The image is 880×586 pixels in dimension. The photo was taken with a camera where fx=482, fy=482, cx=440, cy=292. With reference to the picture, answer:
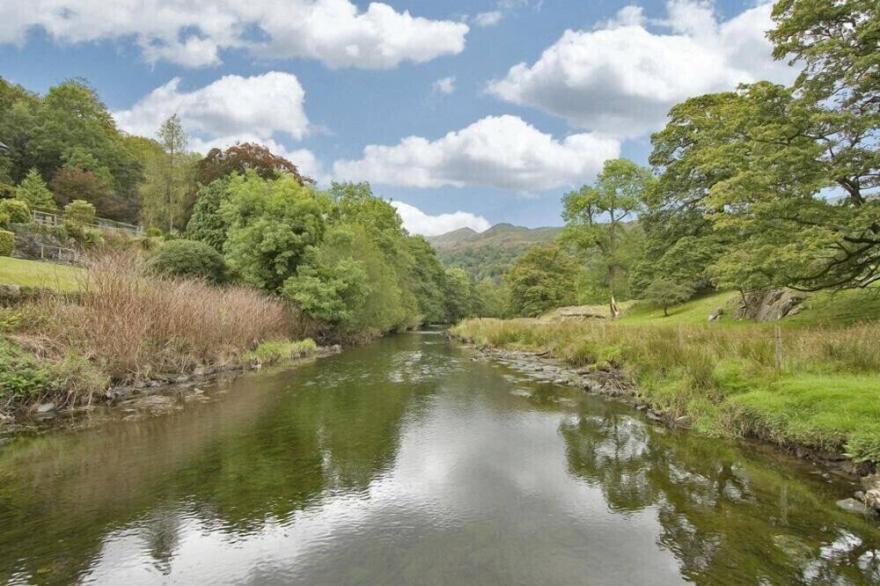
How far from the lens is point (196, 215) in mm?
44719

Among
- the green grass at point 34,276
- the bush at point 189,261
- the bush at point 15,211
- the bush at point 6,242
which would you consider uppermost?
the bush at point 15,211

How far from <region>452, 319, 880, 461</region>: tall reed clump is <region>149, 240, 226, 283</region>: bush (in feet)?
81.9

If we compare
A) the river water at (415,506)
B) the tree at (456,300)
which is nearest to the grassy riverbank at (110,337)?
the river water at (415,506)

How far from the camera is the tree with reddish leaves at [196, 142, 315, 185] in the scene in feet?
166

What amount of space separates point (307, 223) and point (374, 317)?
12.6 metres

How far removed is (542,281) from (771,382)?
177ft

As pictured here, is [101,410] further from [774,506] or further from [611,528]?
[774,506]

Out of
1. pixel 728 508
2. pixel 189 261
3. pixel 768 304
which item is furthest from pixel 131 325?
pixel 768 304

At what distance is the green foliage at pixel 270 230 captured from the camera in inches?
1243

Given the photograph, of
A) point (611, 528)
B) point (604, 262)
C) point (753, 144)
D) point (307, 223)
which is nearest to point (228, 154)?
point (307, 223)

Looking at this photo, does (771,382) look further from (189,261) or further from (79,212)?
(79,212)

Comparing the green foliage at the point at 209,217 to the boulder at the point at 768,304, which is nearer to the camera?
the boulder at the point at 768,304

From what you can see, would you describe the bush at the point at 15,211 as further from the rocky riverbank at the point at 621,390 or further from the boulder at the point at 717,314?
the boulder at the point at 717,314

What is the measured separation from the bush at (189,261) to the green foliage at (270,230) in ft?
3.63
